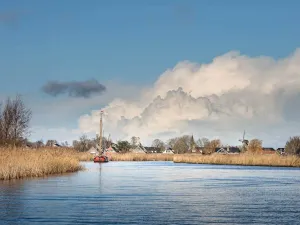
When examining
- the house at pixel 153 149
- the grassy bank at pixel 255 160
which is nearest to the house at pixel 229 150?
the house at pixel 153 149

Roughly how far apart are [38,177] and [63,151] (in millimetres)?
10293

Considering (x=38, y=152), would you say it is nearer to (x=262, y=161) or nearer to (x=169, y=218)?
(x=169, y=218)

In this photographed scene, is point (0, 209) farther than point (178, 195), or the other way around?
point (178, 195)

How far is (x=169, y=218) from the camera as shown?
17688mm

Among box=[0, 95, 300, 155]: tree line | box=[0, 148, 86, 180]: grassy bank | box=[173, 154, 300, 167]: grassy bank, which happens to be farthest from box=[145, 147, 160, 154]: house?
box=[0, 148, 86, 180]: grassy bank

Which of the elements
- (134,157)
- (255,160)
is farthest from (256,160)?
(134,157)

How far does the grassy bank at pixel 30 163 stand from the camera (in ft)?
105

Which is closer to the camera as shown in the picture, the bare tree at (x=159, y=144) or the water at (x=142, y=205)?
the water at (x=142, y=205)

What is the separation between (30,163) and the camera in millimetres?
34312

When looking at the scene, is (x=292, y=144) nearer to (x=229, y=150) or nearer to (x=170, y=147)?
(x=229, y=150)

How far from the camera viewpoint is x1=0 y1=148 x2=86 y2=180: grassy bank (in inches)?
1262

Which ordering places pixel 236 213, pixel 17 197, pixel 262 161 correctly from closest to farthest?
pixel 236 213, pixel 17 197, pixel 262 161

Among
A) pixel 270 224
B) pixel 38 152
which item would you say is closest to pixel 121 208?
pixel 270 224

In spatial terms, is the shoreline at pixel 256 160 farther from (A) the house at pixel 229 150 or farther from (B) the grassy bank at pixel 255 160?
(A) the house at pixel 229 150
